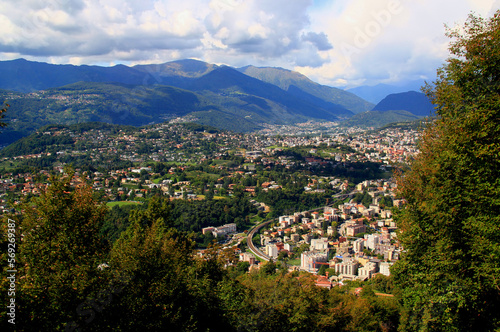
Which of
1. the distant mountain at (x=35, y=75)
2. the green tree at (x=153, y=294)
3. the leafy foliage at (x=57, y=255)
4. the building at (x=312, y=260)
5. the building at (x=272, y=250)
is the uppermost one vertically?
the distant mountain at (x=35, y=75)

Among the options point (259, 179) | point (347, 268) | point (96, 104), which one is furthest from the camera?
point (96, 104)

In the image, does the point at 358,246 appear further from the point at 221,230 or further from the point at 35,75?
the point at 35,75

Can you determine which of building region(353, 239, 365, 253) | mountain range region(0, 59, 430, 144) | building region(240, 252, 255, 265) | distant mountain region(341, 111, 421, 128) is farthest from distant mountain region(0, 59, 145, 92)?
building region(353, 239, 365, 253)

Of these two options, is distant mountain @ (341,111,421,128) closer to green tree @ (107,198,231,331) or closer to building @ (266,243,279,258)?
building @ (266,243,279,258)

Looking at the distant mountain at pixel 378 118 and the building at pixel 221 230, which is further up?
the distant mountain at pixel 378 118

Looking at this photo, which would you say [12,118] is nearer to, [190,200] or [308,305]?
[190,200]

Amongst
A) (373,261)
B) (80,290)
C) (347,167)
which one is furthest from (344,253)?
(347,167)

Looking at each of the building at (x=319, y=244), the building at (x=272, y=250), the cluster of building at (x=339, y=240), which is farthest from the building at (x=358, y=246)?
the building at (x=272, y=250)

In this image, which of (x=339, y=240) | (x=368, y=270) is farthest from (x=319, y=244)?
(x=368, y=270)

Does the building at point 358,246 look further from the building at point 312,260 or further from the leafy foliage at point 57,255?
the leafy foliage at point 57,255
